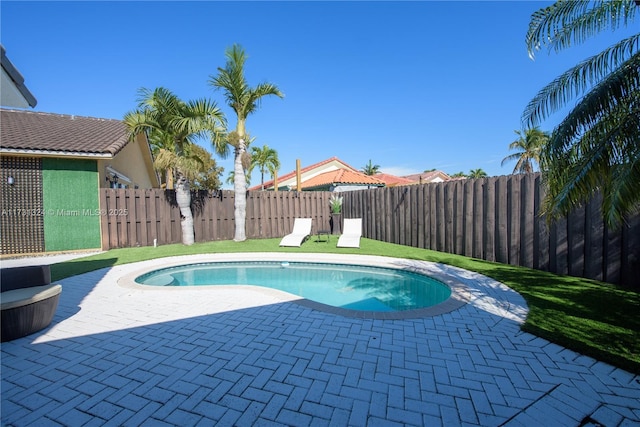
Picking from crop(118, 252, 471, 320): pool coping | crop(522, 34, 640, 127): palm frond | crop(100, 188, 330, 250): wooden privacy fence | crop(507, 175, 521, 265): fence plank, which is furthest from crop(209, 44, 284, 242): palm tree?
crop(522, 34, 640, 127): palm frond

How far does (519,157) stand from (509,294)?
102ft

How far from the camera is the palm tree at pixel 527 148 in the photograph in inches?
1122

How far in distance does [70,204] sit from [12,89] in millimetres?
9524

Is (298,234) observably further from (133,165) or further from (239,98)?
(133,165)

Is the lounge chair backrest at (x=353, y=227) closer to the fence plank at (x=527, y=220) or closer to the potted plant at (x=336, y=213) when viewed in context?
the potted plant at (x=336, y=213)

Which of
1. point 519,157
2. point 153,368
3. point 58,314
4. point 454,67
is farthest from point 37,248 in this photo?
point 519,157

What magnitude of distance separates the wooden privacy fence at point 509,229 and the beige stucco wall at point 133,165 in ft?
39.5

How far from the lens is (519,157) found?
30.2 m

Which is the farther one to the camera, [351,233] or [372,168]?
[372,168]

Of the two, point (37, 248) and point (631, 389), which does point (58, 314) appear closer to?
point (631, 389)

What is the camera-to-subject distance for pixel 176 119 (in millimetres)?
11070

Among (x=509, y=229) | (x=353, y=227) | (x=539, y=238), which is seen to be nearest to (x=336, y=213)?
(x=353, y=227)

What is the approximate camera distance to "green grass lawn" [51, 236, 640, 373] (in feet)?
11.0

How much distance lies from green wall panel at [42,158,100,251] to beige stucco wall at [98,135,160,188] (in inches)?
22.4
